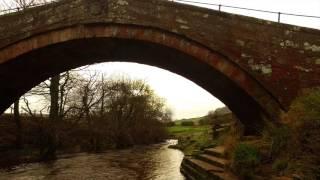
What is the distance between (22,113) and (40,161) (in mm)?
7460

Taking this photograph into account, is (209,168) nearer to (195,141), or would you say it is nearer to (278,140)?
(278,140)

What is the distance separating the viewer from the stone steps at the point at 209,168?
11.1m

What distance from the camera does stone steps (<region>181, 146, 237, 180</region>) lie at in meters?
11.1

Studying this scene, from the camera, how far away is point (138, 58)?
13430 millimetres

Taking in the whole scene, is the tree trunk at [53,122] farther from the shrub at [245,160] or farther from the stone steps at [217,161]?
the shrub at [245,160]

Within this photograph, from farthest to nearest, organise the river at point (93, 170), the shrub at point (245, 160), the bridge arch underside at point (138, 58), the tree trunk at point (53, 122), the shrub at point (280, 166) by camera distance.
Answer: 1. the tree trunk at point (53, 122)
2. the river at point (93, 170)
3. the bridge arch underside at point (138, 58)
4. the shrub at point (245, 160)
5. the shrub at point (280, 166)

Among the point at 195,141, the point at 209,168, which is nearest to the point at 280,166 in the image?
the point at 209,168

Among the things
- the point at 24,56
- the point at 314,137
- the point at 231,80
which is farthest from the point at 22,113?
the point at 314,137

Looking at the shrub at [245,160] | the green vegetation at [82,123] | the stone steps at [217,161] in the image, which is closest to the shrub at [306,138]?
the shrub at [245,160]

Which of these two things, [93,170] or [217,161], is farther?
[93,170]

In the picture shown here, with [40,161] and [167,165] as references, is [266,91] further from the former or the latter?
[40,161]

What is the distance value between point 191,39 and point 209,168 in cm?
389

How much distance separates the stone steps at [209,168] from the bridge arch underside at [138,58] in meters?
1.45

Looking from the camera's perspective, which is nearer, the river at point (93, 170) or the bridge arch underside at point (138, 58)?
the bridge arch underside at point (138, 58)
